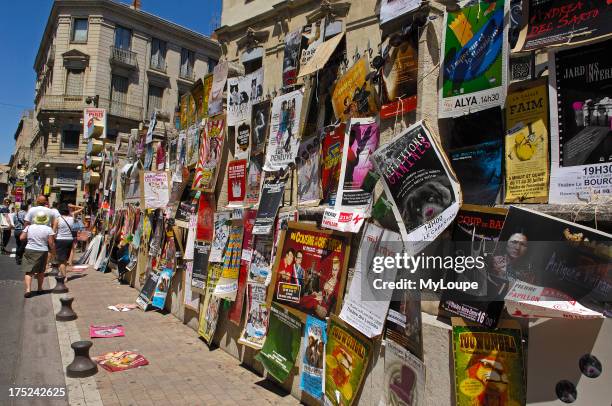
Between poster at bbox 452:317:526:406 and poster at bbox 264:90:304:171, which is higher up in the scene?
poster at bbox 264:90:304:171

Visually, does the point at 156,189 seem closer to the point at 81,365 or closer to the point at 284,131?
the point at 81,365

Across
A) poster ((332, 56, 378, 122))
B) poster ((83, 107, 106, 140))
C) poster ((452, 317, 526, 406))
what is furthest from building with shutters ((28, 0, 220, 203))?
poster ((452, 317, 526, 406))

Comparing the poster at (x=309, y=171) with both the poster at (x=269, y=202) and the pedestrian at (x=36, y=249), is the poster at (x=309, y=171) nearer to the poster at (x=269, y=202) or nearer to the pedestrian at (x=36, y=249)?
the poster at (x=269, y=202)

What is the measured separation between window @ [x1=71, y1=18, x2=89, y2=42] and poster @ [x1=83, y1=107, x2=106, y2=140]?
76.4 feet

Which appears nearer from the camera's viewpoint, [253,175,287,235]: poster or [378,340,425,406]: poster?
[378,340,425,406]: poster

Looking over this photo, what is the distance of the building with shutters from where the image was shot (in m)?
37.7

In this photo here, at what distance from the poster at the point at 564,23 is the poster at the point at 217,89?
472cm

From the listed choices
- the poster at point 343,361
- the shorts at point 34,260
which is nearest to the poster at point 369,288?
the poster at point 343,361

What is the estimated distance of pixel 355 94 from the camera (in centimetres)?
419

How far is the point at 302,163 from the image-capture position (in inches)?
192

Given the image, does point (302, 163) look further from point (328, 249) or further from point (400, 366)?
point (400, 366)

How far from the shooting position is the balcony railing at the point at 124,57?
38.6 m

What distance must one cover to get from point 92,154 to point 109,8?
84.6 ft

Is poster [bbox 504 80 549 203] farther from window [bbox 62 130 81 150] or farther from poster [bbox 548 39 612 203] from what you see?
window [bbox 62 130 81 150]
